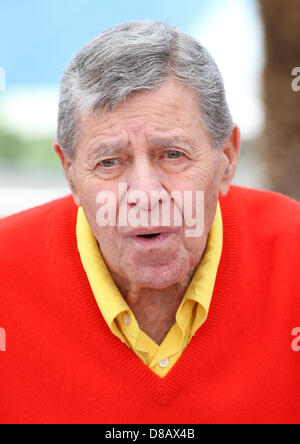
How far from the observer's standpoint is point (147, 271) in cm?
183

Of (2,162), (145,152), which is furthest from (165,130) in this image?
(2,162)

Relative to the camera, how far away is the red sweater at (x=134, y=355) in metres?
1.90

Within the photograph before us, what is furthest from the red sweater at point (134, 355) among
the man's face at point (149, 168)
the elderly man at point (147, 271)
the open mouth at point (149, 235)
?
the open mouth at point (149, 235)

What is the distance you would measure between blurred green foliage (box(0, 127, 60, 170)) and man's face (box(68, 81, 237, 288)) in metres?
7.17

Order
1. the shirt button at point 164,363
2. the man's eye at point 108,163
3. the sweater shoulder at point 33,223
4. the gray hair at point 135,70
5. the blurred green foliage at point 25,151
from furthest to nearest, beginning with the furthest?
the blurred green foliage at point 25,151 → the sweater shoulder at point 33,223 → the shirt button at point 164,363 → the man's eye at point 108,163 → the gray hair at point 135,70

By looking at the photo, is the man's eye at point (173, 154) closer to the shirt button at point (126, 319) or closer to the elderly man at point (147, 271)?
the elderly man at point (147, 271)

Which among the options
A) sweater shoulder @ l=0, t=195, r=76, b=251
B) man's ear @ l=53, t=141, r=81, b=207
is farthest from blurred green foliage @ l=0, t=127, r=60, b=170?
man's ear @ l=53, t=141, r=81, b=207

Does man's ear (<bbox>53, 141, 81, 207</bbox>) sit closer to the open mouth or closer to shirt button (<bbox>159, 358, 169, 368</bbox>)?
the open mouth

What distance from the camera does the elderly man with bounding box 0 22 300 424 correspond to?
5.74 ft

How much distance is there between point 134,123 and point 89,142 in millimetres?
169

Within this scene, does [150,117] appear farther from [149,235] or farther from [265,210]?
[265,210]

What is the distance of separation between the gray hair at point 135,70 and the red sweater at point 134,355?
1.66ft

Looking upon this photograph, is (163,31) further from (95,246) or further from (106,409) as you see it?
(106,409)

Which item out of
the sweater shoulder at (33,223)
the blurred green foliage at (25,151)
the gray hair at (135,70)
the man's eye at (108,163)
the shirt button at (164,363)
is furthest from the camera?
the blurred green foliage at (25,151)
